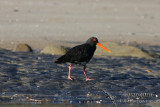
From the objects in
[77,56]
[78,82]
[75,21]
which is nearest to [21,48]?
[77,56]

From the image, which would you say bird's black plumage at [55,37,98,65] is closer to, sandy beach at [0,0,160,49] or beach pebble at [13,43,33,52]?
beach pebble at [13,43,33,52]

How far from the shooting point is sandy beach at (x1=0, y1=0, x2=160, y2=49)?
70.2 ft

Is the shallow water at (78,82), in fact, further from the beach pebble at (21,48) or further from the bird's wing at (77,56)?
the beach pebble at (21,48)

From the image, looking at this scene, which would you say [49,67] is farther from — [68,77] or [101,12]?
[101,12]

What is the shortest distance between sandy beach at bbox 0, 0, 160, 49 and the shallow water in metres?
4.72

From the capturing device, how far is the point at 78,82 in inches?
472

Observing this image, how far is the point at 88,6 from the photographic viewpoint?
31.6 meters

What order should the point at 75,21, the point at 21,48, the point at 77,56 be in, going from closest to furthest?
the point at 77,56 < the point at 21,48 < the point at 75,21

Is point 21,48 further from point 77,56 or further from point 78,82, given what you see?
point 78,82

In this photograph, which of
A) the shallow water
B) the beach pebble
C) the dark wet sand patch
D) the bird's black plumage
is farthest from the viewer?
the beach pebble

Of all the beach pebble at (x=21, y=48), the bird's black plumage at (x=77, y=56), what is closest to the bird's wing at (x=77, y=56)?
the bird's black plumage at (x=77, y=56)

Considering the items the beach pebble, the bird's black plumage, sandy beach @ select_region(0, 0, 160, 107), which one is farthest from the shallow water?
the beach pebble

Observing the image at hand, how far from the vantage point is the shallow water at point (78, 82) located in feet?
33.5

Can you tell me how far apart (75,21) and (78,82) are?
1393 cm
